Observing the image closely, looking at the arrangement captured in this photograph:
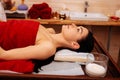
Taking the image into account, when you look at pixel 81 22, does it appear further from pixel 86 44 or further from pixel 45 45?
pixel 45 45

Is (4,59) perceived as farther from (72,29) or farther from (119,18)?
(119,18)

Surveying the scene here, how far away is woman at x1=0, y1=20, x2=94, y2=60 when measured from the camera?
138cm

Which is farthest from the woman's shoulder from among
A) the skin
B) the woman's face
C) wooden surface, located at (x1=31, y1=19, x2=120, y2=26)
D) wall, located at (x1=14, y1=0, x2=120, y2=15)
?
wall, located at (x1=14, y1=0, x2=120, y2=15)

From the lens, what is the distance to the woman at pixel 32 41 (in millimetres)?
1382

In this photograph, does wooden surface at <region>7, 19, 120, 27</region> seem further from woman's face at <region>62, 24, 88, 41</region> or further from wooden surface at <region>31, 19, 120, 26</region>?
woman's face at <region>62, 24, 88, 41</region>

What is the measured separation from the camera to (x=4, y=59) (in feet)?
4.50

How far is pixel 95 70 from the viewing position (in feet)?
4.37

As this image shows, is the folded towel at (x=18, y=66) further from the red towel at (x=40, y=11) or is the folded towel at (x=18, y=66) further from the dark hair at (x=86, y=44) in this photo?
the red towel at (x=40, y=11)

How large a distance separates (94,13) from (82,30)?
44.8 inches

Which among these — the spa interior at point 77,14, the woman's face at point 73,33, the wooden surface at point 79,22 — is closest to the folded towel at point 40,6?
the spa interior at point 77,14

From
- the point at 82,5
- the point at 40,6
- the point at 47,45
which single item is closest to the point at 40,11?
the point at 40,6

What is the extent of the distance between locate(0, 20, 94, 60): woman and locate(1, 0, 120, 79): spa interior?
2.45ft

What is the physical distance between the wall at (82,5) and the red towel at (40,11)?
24cm

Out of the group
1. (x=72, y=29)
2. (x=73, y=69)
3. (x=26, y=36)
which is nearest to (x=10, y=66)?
(x=26, y=36)
